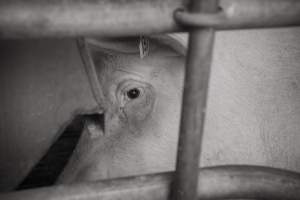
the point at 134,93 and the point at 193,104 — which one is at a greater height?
the point at 193,104

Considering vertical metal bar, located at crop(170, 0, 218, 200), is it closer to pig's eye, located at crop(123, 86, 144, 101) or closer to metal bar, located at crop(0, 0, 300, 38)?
metal bar, located at crop(0, 0, 300, 38)

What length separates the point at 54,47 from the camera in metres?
0.58

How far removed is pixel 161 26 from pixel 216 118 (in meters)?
0.39

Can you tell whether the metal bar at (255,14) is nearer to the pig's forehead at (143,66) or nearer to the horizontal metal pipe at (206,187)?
the horizontal metal pipe at (206,187)

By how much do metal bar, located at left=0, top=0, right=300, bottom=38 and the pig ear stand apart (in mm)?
226

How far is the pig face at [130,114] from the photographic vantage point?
0.72 metres

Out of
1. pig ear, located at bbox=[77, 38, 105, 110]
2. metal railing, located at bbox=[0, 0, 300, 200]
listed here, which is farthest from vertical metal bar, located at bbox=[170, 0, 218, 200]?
pig ear, located at bbox=[77, 38, 105, 110]

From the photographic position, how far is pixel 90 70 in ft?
2.03

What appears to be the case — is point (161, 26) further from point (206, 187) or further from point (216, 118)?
point (216, 118)

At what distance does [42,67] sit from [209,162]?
0.39 metres

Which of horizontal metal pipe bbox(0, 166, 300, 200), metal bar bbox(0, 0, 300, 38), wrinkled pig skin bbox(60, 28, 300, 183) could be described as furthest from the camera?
wrinkled pig skin bbox(60, 28, 300, 183)

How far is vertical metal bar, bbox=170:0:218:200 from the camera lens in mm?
377

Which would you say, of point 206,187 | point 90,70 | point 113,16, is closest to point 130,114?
point 90,70

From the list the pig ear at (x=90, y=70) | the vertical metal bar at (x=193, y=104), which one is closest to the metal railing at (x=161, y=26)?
the vertical metal bar at (x=193, y=104)
